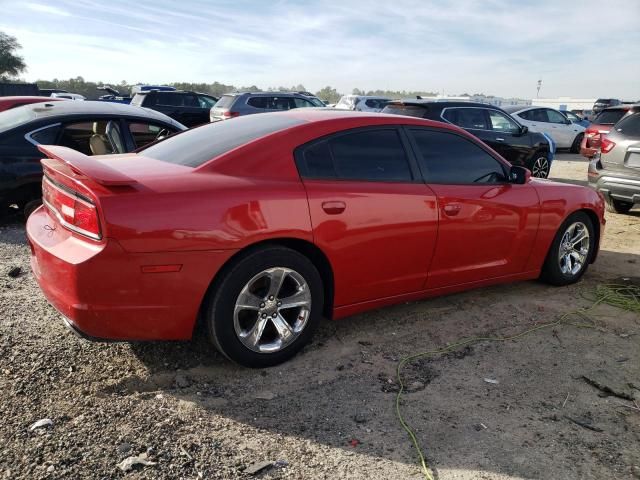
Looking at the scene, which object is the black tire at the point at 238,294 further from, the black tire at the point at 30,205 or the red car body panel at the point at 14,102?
the red car body panel at the point at 14,102

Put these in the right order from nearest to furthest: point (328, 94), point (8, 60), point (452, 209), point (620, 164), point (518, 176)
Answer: point (452, 209) → point (518, 176) → point (620, 164) → point (8, 60) → point (328, 94)

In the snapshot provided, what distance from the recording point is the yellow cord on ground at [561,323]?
2.70m

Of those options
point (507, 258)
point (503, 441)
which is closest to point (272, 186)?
point (503, 441)

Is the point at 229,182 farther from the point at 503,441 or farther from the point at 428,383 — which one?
the point at 503,441

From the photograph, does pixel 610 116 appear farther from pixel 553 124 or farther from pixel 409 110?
pixel 409 110

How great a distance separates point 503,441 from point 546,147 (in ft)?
32.5

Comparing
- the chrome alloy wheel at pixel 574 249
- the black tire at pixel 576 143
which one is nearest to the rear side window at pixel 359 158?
the chrome alloy wheel at pixel 574 249

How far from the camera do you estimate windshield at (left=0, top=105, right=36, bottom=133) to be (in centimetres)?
606

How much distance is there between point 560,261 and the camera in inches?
197

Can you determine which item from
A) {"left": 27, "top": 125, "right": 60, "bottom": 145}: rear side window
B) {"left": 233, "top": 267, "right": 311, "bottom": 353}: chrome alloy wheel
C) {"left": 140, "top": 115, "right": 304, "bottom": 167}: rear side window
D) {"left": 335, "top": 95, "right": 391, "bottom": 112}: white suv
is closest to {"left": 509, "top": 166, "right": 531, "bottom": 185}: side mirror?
{"left": 140, "top": 115, "right": 304, "bottom": 167}: rear side window

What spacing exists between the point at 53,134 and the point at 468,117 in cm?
729

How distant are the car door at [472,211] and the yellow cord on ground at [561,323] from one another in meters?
0.53

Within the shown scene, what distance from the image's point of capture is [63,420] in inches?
106

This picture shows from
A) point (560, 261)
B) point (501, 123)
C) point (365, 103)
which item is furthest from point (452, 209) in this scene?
point (365, 103)
